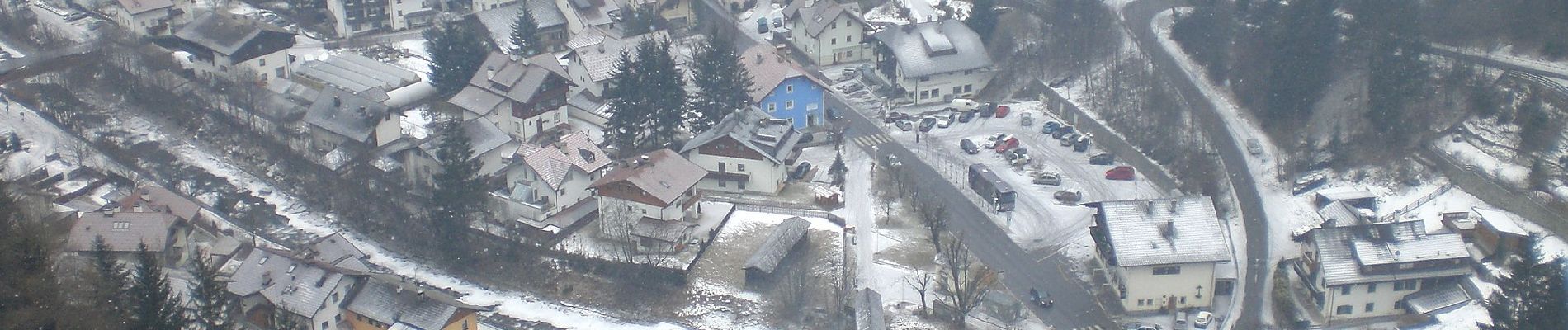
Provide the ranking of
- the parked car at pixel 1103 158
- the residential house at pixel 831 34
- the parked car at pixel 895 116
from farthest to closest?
the residential house at pixel 831 34 → the parked car at pixel 895 116 → the parked car at pixel 1103 158

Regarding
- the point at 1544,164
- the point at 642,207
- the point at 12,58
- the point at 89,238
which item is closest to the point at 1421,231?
the point at 1544,164

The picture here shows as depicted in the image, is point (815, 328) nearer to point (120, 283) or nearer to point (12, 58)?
point (120, 283)

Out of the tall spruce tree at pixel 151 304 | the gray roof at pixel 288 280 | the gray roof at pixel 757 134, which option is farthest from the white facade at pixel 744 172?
the tall spruce tree at pixel 151 304

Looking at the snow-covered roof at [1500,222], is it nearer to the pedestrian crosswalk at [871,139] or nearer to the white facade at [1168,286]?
→ the white facade at [1168,286]

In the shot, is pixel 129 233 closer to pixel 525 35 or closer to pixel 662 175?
pixel 662 175

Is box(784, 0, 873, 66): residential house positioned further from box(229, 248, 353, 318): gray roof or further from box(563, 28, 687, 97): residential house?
box(229, 248, 353, 318): gray roof
